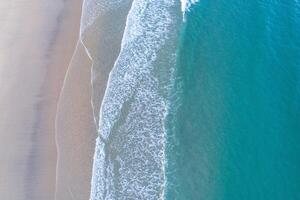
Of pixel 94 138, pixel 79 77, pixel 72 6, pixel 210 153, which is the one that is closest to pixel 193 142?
pixel 210 153

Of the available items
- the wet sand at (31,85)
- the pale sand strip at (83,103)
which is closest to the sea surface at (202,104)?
the pale sand strip at (83,103)

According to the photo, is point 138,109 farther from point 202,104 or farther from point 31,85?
point 31,85

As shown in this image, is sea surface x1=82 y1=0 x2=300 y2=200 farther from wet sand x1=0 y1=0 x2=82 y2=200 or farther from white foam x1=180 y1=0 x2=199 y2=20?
wet sand x1=0 y1=0 x2=82 y2=200

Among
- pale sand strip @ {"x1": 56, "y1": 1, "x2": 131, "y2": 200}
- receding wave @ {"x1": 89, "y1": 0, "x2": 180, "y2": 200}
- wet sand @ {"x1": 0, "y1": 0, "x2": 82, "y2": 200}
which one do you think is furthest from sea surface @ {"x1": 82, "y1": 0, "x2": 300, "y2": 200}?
wet sand @ {"x1": 0, "y1": 0, "x2": 82, "y2": 200}

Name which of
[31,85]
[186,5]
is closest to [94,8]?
[186,5]

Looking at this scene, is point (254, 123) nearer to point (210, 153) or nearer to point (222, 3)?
point (210, 153)

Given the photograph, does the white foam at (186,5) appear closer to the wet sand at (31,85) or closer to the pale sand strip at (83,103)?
the pale sand strip at (83,103)
